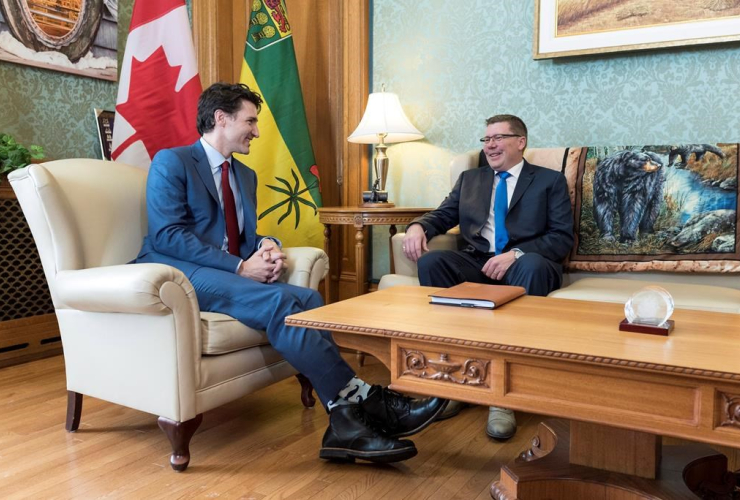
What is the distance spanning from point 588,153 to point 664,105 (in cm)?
56

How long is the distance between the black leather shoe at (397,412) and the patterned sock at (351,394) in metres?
0.02

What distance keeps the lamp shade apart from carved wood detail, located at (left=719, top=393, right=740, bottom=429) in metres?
2.27

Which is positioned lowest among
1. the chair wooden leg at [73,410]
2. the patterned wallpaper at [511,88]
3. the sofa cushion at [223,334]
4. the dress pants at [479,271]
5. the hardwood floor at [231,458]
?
the hardwood floor at [231,458]

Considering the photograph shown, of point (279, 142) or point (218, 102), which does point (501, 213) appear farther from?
point (279, 142)

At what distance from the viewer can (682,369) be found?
3.67 feet

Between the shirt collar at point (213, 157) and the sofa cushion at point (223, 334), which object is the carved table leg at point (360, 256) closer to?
the shirt collar at point (213, 157)

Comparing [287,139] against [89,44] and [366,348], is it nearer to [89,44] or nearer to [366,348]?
[89,44]

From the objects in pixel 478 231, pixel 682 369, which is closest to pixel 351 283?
pixel 478 231

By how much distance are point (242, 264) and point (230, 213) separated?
0.22 m

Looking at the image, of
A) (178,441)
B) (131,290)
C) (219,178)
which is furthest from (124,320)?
(219,178)

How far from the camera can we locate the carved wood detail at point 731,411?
3.66ft

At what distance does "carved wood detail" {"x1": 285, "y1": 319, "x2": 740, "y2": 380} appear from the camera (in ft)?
3.62

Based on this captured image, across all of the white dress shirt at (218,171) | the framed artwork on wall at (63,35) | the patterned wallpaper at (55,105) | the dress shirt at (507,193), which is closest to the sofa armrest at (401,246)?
the dress shirt at (507,193)

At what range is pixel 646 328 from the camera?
137 cm
